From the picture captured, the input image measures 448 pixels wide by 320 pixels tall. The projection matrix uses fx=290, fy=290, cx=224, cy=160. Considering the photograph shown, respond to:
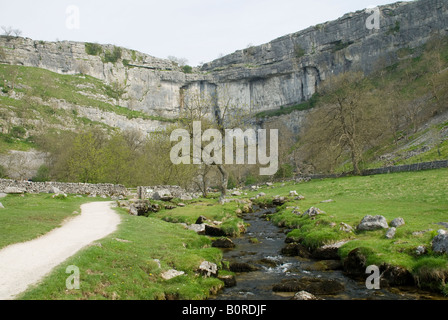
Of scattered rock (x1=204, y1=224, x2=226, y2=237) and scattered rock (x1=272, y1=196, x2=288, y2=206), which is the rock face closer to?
scattered rock (x1=204, y1=224, x2=226, y2=237)

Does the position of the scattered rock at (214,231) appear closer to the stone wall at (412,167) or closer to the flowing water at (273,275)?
the flowing water at (273,275)

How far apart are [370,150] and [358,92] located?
2320 cm

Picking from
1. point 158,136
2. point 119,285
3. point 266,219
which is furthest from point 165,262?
point 158,136

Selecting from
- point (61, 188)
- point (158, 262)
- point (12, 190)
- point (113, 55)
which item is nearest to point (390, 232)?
point (158, 262)

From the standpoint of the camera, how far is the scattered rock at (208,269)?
11945mm

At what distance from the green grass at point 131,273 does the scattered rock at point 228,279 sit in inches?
16.2

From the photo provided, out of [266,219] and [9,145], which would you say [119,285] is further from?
[9,145]

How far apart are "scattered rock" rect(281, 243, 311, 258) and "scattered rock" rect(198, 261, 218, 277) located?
4.83 metres

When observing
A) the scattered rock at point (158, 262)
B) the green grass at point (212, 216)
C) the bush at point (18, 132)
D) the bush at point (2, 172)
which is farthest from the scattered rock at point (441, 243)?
the bush at point (18, 132)

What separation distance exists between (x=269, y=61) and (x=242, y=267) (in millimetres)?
144599

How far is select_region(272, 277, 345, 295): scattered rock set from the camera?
1048 cm

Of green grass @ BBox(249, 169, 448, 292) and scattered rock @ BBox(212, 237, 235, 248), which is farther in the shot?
scattered rock @ BBox(212, 237, 235, 248)

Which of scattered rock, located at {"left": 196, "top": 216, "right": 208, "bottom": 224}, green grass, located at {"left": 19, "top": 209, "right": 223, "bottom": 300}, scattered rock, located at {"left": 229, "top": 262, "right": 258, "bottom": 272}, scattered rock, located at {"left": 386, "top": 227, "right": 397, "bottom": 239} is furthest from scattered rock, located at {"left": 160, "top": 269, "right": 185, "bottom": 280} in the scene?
scattered rock, located at {"left": 196, "top": 216, "right": 208, "bottom": 224}

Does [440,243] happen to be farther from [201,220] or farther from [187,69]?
[187,69]
